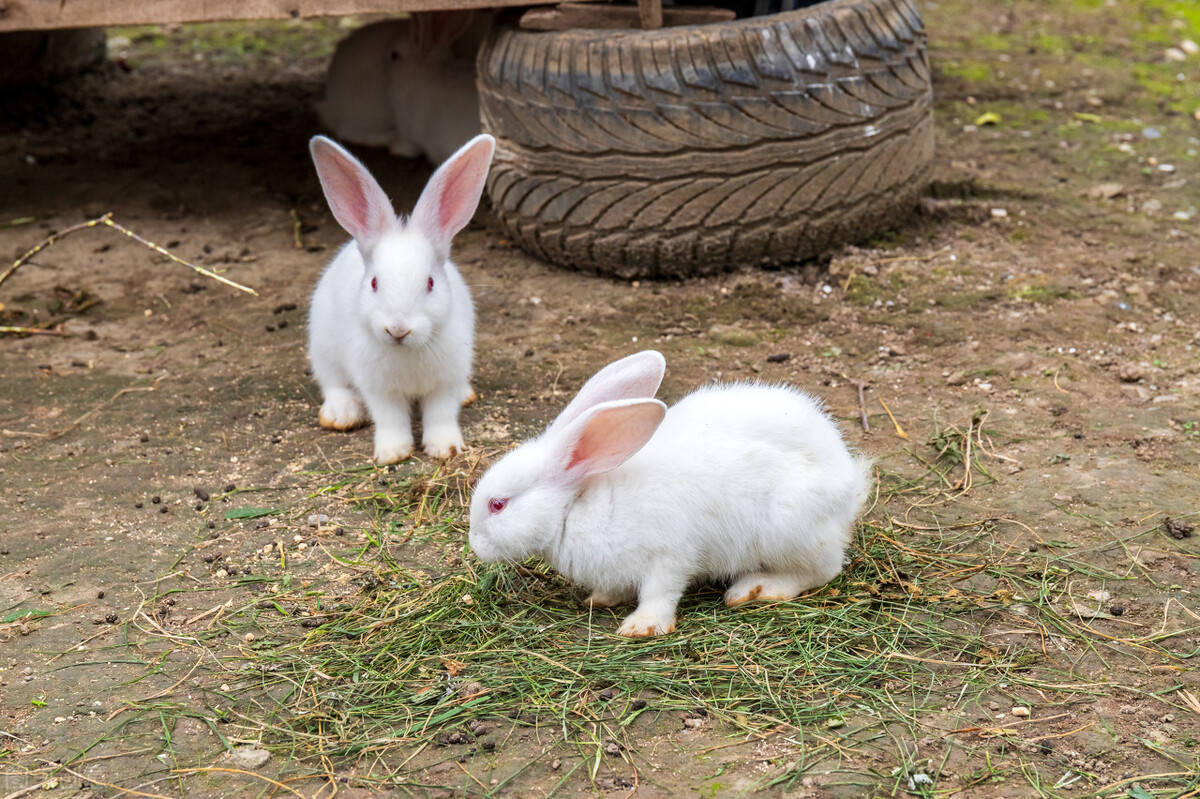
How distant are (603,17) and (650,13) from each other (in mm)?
231

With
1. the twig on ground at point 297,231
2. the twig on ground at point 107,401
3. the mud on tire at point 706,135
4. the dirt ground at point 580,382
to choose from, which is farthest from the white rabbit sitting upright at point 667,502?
the twig on ground at point 297,231

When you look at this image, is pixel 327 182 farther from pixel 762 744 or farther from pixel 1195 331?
pixel 1195 331

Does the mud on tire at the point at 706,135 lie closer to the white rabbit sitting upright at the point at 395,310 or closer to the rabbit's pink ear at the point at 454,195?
the white rabbit sitting upright at the point at 395,310

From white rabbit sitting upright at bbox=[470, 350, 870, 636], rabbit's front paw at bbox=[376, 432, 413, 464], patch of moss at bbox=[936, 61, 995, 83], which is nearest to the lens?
white rabbit sitting upright at bbox=[470, 350, 870, 636]

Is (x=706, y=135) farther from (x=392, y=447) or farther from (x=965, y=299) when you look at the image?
(x=392, y=447)

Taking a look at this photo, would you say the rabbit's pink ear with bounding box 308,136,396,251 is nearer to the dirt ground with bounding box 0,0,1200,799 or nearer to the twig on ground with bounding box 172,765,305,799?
the dirt ground with bounding box 0,0,1200,799

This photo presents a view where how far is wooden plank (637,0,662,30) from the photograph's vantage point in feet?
17.7

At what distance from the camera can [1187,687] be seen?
290 centimetres

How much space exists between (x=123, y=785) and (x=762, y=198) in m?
3.45

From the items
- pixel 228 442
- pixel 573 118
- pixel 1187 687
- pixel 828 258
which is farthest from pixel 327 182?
pixel 1187 687

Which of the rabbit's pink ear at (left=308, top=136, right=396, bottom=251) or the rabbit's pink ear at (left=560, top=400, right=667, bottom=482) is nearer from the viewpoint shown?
the rabbit's pink ear at (left=560, top=400, right=667, bottom=482)

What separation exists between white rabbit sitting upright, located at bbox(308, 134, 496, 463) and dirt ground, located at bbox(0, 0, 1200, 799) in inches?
6.4

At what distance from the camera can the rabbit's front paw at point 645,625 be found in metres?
3.09

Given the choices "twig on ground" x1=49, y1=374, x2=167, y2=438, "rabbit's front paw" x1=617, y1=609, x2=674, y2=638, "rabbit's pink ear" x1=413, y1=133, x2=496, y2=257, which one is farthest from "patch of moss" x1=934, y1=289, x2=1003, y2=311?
"twig on ground" x1=49, y1=374, x2=167, y2=438
